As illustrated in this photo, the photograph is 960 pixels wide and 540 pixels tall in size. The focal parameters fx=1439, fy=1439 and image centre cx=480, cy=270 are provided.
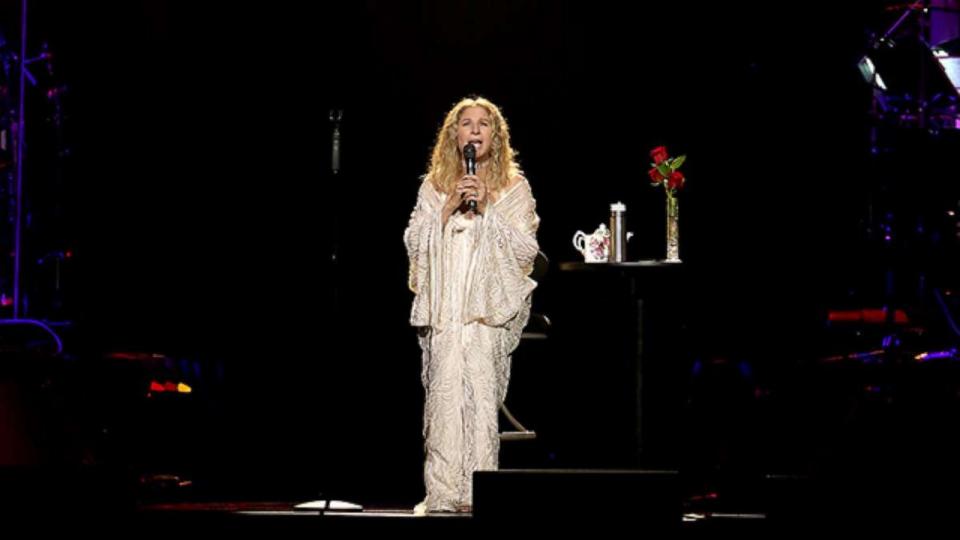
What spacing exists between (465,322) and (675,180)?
128 cm

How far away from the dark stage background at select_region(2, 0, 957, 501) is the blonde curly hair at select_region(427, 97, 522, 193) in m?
1.30

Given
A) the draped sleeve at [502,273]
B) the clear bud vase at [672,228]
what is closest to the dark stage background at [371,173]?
the clear bud vase at [672,228]

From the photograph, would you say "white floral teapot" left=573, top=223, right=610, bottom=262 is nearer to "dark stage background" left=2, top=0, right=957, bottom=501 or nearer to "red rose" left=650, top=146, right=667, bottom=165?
"red rose" left=650, top=146, right=667, bottom=165

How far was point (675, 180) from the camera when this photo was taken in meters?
5.76

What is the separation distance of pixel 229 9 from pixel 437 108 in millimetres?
1062

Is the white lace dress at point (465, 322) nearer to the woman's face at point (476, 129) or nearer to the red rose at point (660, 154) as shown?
the woman's face at point (476, 129)

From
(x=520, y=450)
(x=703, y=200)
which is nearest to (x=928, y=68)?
(x=703, y=200)

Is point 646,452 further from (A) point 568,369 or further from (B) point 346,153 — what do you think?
(B) point 346,153

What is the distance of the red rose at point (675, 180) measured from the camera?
5.76 m

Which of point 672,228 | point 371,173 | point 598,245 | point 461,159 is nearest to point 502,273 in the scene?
point 461,159

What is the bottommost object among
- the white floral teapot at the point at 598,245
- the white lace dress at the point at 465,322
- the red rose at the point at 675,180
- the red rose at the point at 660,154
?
the white lace dress at the point at 465,322

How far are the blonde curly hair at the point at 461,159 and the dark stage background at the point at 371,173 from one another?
4.28 feet

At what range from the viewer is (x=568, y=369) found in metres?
6.65

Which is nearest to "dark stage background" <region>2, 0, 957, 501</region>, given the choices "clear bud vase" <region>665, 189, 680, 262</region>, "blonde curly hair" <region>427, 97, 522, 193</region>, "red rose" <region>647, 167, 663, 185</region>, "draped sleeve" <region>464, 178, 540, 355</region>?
"red rose" <region>647, 167, 663, 185</region>
